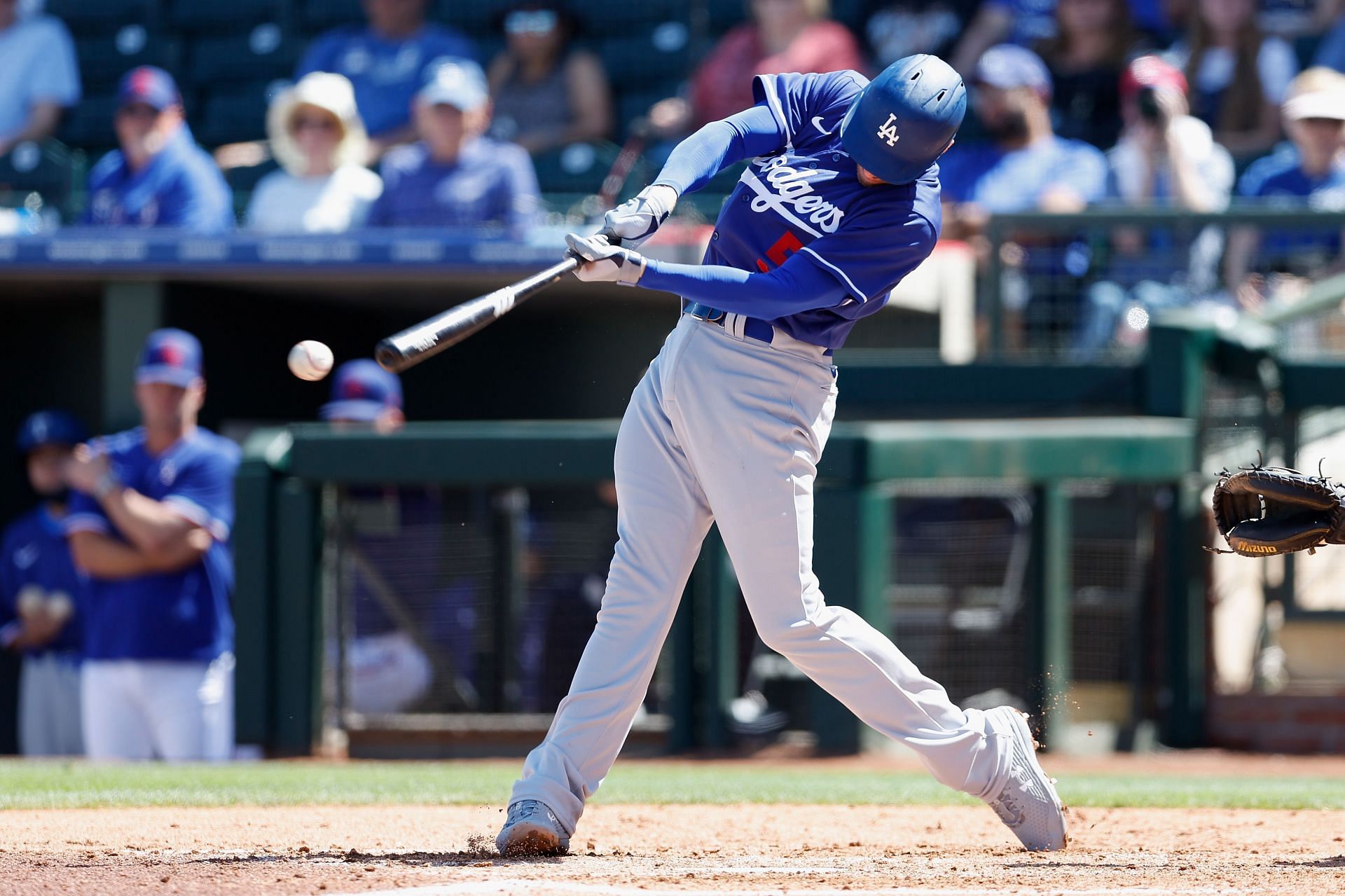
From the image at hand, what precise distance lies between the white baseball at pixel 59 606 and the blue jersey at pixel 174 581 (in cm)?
102

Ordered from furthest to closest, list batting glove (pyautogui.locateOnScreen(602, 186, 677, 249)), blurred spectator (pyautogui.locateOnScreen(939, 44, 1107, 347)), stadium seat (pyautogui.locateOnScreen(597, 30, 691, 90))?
stadium seat (pyautogui.locateOnScreen(597, 30, 691, 90)) → blurred spectator (pyautogui.locateOnScreen(939, 44, 1107, 347)) → batting glove (pyautogui.locateOnScreen(602, 186, 677, 249))

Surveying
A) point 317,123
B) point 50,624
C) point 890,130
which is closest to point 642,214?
point 890,130

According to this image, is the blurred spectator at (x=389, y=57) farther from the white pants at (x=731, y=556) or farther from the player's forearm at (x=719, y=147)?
the white pants at (x=731, y=556)

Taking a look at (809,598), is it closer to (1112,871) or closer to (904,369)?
(1112,871)

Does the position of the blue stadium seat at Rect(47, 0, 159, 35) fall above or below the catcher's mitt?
above

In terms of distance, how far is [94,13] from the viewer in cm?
1146

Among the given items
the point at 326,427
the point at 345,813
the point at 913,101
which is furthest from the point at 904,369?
the point at 913,101

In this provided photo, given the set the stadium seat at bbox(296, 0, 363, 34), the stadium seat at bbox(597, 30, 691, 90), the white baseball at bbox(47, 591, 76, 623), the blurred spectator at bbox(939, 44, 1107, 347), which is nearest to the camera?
the blurred spectator at bbox(939, 44, 1107, 347)

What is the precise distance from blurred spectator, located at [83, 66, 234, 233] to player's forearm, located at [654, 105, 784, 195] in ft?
17.4

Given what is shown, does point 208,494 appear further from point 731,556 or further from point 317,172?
point 731,556

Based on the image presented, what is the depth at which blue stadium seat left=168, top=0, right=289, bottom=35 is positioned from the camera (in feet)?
36.6

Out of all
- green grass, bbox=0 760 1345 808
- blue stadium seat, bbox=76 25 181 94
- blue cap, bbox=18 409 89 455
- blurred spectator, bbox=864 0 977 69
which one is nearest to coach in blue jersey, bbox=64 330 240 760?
green grass, bbox=0 760 1345 808

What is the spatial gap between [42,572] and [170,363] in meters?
1.70

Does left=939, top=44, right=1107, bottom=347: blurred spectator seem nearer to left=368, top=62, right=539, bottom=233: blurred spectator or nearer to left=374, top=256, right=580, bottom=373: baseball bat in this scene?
left=368, top=62, right=539, bottom=233: blurred spectator
